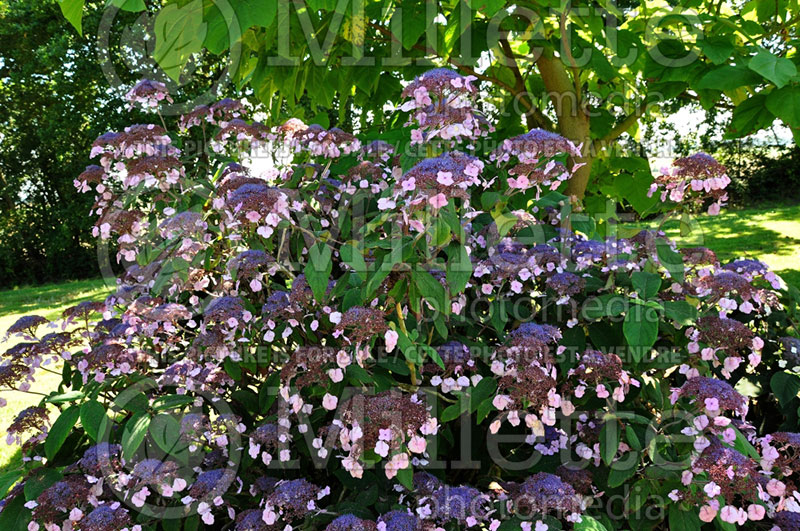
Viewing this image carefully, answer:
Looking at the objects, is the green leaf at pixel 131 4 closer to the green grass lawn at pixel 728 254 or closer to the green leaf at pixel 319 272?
the green leaf at pixel 319 272

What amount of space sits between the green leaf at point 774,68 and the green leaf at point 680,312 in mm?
789

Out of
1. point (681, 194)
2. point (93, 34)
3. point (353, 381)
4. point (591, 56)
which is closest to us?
point (353, 381)

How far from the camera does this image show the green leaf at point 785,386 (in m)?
2.06

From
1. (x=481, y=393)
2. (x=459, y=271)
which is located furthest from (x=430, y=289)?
(x=481, y=393)

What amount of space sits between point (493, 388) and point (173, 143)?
5.20 feet

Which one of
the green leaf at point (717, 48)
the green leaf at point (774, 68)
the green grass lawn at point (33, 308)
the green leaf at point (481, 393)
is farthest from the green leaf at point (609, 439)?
the green grass lawn at point (33, 308)

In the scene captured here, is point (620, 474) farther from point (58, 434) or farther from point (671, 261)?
point (58, 434)

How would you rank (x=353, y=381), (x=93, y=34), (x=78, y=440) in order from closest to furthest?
(x=353, y=381)
(x=78, y=440)
(x=93, y=34)

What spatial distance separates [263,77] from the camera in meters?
2.55

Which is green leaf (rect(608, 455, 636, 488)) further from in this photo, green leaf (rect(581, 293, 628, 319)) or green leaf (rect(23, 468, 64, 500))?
green leaf (rect(23, 468, 64, 500))

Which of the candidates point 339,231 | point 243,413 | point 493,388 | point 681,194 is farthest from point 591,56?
point 243,413

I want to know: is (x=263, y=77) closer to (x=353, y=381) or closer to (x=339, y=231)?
(x=339, y=231)

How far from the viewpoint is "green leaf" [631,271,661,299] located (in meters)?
1.61

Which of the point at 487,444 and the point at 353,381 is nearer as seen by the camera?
the point at 353,381
